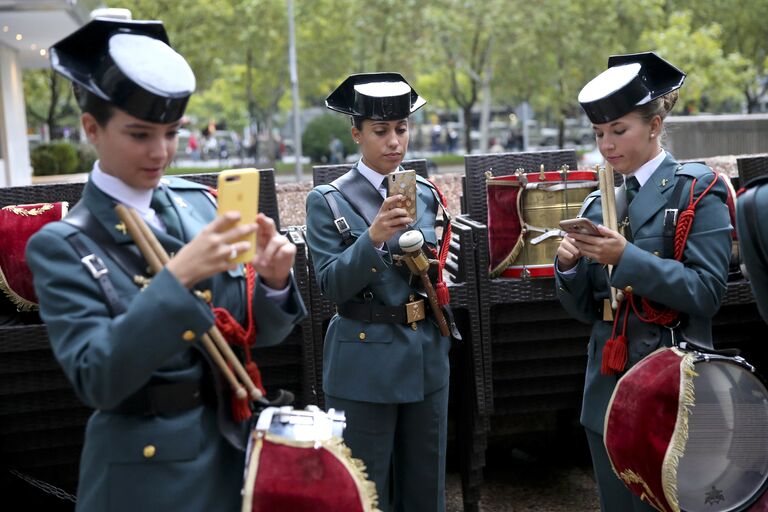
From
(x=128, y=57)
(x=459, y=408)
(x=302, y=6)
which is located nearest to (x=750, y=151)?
(x=459, y=408)

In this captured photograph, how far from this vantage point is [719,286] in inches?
127

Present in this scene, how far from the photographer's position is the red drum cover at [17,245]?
13.6ft

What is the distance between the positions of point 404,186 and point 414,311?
0.58 metres

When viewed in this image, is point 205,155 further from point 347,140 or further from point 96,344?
point 96,344

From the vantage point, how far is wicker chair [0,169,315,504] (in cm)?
429

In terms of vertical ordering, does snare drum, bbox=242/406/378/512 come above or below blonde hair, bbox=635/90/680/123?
below

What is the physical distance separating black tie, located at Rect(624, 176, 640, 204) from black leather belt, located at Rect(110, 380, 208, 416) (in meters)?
1.79

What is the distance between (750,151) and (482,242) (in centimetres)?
1046

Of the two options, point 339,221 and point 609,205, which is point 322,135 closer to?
point 339,221

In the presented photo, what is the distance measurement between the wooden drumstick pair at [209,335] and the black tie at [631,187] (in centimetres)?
162

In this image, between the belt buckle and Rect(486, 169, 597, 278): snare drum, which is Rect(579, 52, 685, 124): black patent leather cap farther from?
Rect(486, 169, 597, 278): snare drum

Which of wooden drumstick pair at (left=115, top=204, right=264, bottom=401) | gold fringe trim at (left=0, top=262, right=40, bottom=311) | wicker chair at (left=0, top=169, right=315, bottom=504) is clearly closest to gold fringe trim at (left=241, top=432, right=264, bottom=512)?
wooden drumstick pair at (left=115, top=204, right=264, bottom=401)

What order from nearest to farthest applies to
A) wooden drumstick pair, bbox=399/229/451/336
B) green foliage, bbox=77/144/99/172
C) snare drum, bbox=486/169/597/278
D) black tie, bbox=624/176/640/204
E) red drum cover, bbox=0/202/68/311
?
black tie, bbox=624/176/640/204
wooden drumstick pair, bbox=399/229/451/336
red drum cover, bbox=0/202/68/311
snare drum, bbox=486/169/597/278
green foliage, bbox=77/144/99/172

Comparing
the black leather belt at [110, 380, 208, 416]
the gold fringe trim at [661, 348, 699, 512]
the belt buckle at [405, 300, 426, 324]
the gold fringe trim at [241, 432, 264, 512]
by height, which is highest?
the black leather belt at [110, 380, 208, 416]
